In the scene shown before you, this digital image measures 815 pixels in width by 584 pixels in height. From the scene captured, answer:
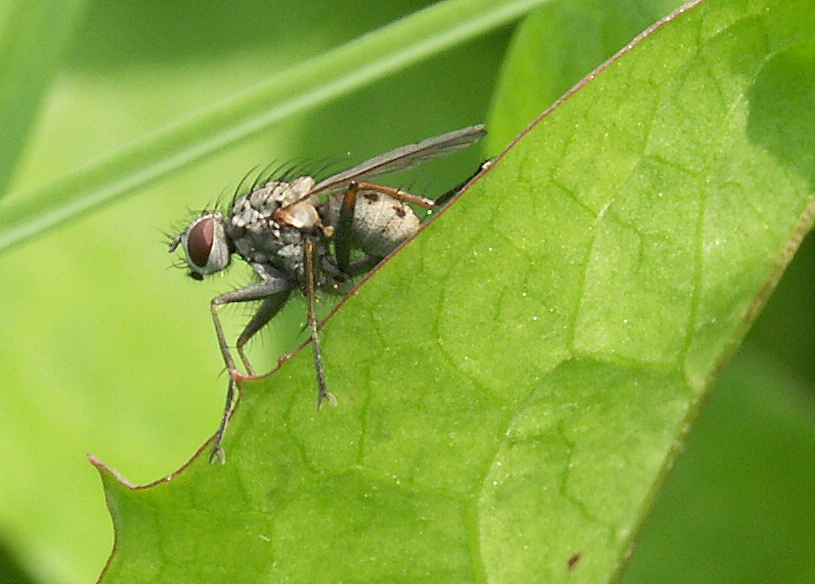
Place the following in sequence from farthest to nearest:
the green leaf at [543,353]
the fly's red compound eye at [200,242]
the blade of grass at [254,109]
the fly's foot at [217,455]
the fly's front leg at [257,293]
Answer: the fly's red compound eye at [200,242], the fly's front leg at [257,293], the blade of grass at [254,109], the fly's foot at [217,455], the green leaf at [543,353]

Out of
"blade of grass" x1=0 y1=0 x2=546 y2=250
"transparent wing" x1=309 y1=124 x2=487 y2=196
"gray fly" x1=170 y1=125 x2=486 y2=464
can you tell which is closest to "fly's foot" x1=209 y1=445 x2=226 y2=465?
"blade of grass" x1=0 y1=0 x2=546 y2=250

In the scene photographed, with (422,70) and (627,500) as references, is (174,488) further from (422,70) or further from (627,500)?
(422,70)

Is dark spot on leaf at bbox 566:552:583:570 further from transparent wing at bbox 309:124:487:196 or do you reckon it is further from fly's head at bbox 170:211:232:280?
fly's head at bbox 170:211:232:280

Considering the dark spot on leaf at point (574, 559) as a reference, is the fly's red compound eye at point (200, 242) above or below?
below

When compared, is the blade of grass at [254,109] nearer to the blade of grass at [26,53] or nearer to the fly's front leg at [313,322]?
the blade of grass at [26,53]

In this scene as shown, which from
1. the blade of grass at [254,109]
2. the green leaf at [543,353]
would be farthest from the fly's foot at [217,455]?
the blade of grass at [254,109]

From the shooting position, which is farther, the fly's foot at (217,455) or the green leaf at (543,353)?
the fly's foot at (217,455)

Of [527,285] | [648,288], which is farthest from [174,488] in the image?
[648,288]
